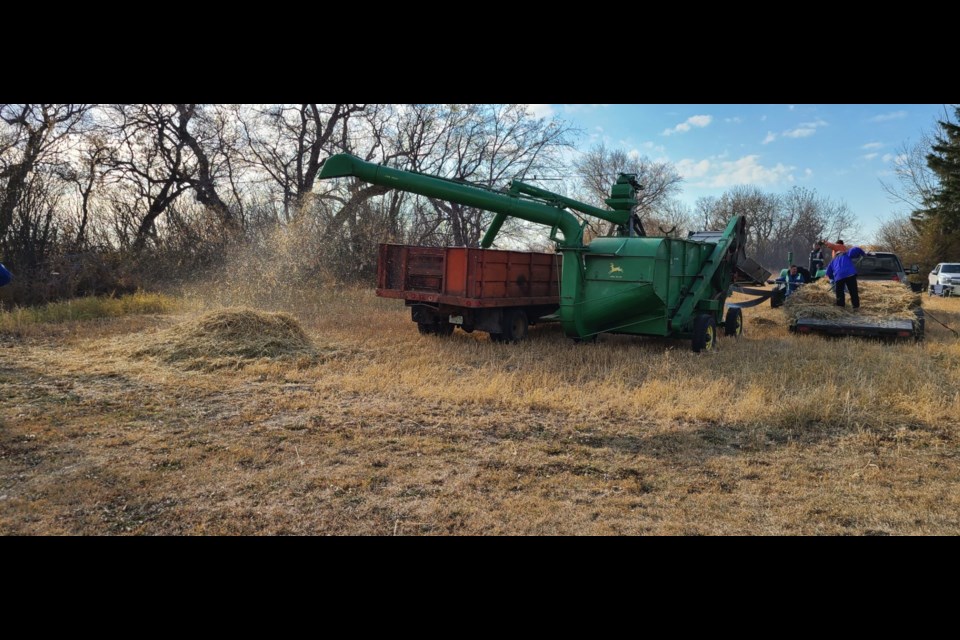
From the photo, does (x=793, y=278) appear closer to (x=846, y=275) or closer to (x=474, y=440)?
(x=846, y=275)

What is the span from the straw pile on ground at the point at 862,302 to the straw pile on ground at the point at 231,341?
930 centimetres

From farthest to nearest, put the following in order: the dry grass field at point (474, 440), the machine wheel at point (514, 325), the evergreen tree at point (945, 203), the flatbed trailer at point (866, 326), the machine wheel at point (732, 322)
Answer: the evergreen tree at point (945, 203)
the machine wheel at point (732, 322)
the machine wheel at point (514, 325)
the flatbed trailer at point (866, 326)
the dry grass field at point (474, 440)

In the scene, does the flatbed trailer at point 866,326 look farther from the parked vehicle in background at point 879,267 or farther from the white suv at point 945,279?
the white suv at point 945,279

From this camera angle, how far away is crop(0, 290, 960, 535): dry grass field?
13.1 feet

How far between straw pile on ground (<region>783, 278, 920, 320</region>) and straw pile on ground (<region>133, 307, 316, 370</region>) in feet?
30.5

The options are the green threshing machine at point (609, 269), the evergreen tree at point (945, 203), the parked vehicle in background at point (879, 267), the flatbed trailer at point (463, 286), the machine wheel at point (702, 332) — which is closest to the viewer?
the green threshing machine at point (609, 269)

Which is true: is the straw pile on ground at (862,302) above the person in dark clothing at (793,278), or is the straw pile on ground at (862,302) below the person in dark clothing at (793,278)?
below

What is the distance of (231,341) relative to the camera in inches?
371

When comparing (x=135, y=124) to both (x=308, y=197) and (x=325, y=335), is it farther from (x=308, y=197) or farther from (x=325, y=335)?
(x=325, y=335)

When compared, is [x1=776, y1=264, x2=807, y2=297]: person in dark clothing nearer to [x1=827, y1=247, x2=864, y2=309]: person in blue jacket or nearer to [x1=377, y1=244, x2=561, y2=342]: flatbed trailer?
[x1=827, y1=247, x2=864, y2=309]: person in blue jacket

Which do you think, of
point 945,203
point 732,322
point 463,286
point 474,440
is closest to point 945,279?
point 945,203

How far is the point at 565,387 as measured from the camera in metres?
7.45

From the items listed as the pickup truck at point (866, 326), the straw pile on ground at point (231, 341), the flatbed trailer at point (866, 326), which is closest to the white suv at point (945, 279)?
the pickup truck at point (866, 326)

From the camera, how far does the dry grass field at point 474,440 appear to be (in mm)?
3988
